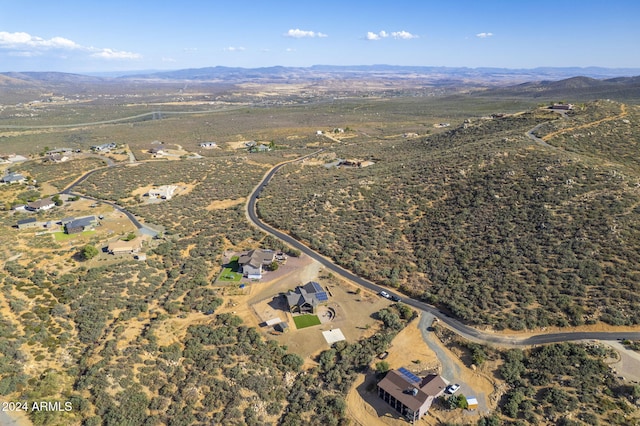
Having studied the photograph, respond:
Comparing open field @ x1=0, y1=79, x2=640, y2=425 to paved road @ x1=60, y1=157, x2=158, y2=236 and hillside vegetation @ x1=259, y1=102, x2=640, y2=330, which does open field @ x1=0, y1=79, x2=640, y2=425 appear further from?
paved road @ x1=60, y1=157, x2=158, y2=236

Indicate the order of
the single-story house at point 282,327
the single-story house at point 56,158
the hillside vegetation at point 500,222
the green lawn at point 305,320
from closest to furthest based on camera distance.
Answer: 1. the single-story house at point 282,327
2. the green lawn at point 305,320
3. the hillside vegetation at point 500,222
4. the single-story house at point 56,158

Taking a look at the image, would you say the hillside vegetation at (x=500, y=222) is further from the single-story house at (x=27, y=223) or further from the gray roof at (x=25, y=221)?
the gray roof at (x=25, y=221)

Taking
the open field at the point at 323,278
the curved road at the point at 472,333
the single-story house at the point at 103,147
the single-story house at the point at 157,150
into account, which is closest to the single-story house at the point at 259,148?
the single-story house at the point at 157,150

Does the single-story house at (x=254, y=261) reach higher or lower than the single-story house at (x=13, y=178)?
lower

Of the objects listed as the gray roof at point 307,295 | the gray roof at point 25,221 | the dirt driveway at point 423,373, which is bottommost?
the dirt driveway at point 423,373

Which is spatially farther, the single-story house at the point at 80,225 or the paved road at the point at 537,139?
the paved road at the point at 537,139

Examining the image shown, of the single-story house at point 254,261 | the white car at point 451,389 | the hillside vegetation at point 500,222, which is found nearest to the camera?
the white car at point 451,389

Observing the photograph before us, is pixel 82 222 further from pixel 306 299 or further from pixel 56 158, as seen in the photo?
pixel 56 158

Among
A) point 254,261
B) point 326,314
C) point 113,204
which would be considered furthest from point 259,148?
point 326,314
